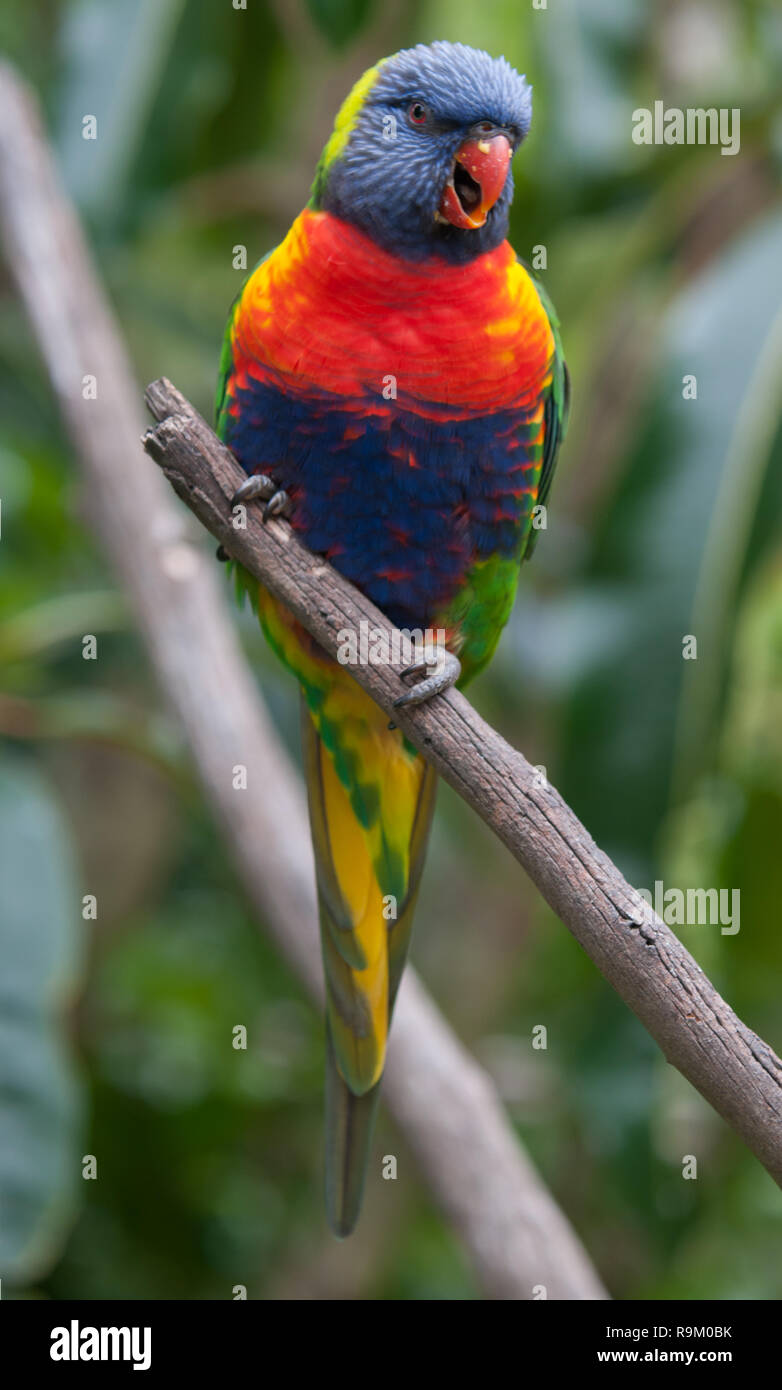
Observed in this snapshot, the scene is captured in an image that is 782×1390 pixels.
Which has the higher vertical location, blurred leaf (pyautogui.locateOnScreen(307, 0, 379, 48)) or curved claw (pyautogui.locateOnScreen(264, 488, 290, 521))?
blurred leaf (pyautogui.locateOnScreen(307, 0, 379, 48))

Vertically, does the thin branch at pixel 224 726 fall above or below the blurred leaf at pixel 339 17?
below

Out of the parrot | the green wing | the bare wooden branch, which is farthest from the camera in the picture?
the green wing

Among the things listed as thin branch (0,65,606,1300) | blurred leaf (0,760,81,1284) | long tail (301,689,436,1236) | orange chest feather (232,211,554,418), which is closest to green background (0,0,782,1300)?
blurred leaf (0,760,81,1284)

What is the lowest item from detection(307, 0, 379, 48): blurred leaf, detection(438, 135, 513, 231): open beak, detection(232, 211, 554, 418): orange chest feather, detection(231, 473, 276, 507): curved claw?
detection(231, 473, 276, 507): curved claw

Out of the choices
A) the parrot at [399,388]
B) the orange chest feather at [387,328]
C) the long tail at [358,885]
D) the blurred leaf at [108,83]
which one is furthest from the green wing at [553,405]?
the blurred leaf at [108,83]

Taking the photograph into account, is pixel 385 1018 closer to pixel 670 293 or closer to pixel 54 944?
pixel 54 944

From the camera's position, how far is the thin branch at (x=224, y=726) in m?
2.10

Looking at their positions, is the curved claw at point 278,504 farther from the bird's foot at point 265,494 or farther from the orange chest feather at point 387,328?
the orange chest feather at point 387,328

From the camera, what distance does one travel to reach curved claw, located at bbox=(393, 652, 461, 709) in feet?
4.85

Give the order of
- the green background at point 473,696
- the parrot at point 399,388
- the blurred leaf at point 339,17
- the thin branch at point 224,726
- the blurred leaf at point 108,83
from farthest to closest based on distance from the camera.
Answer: the blurred leaf at point 108,83, the blurred leaf at point 339,17, the green background at point 473,696, the thin branch at point 224,726, the parrot at point 399,388

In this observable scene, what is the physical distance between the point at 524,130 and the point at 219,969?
8.16 feet

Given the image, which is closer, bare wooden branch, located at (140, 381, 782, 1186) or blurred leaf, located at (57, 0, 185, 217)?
bare wooden branch, located at (140, 381, 782, 1186)

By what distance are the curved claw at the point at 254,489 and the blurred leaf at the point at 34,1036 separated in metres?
1.04

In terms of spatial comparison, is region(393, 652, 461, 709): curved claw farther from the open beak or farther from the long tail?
the open beak
